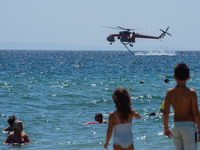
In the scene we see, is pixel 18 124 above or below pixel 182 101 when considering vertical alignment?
Answer: below

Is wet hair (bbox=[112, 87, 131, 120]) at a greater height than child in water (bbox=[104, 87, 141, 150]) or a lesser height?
greater

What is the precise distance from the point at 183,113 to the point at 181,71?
66 centimetres

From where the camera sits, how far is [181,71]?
16.6 feet

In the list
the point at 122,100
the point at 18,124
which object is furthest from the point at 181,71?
the point at 18,124

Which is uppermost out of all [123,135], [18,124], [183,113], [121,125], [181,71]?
[181,71]

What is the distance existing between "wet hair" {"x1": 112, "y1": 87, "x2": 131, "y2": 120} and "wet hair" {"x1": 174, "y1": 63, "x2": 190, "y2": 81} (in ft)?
2.81

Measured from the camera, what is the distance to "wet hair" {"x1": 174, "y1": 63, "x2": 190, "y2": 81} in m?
5.04

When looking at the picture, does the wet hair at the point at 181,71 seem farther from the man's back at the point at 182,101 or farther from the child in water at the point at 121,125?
the child in water at the point at 121,125

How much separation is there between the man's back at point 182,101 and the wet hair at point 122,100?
67 cm

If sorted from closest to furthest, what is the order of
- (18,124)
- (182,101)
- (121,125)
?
(182,101), (121,125), (18,124)

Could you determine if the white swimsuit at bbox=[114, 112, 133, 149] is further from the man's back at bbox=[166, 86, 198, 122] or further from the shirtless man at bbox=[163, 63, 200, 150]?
the man's back at bbox=[166, 86, 198, 122]

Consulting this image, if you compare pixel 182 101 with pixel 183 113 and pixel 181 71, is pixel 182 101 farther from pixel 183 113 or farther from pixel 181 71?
pixel 181 71

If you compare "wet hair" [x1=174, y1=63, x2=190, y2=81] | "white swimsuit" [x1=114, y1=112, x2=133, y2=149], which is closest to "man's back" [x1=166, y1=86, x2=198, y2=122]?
"wet hair" [x1=174, y1=63, x2=190, y2=81]

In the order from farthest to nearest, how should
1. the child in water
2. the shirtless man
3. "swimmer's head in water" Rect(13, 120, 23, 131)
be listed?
"swimmer's head in water" Rect(13, 120, 23, 131), the child in water, the shirtless man
